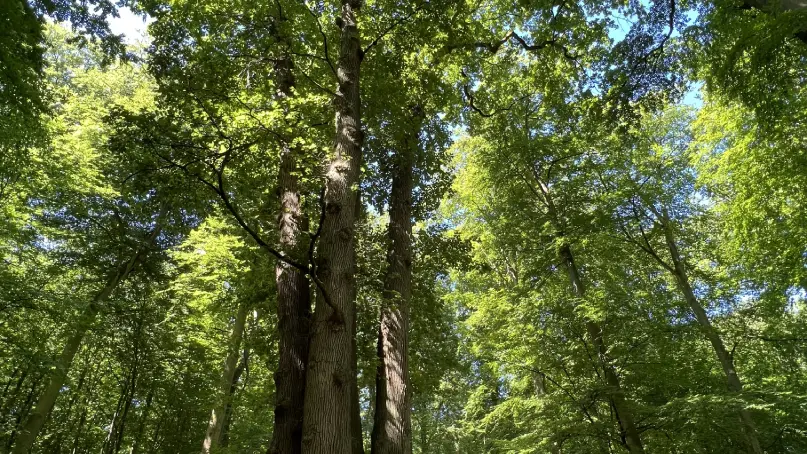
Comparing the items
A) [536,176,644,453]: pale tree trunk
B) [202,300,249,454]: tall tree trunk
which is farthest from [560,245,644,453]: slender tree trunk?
[202,300,249,454]: tall tree trunk

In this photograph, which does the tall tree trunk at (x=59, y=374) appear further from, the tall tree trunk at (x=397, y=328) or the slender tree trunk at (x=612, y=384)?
the slender tree trunk at (x=612, y=384)

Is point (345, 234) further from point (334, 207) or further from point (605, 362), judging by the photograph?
point (605, 362)

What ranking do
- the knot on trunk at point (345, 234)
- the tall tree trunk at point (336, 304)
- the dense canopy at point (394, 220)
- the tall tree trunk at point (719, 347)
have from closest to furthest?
the tall tree trunk at point (336, 304) < the knot on trunk at point (345, 234) < the dense canopy at point (394, 220) < the tall tree trunk at point (719, 347)

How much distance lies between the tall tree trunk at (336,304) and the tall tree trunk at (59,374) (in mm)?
6632

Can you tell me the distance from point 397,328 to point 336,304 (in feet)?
7.99

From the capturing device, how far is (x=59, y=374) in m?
8.48

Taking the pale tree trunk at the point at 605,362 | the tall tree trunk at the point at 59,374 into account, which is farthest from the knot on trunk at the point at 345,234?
the tall tree trunk at the point at 59,374

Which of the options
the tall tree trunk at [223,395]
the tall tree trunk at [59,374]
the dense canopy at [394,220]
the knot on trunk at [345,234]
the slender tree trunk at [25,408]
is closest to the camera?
the knot on trunk at [345,234]

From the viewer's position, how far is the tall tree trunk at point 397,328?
554cm

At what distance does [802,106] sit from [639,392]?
635 cm

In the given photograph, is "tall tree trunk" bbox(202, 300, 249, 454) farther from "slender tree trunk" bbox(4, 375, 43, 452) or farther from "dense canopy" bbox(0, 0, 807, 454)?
"slender tree trunk" bbox(4, 375, 43, 452)

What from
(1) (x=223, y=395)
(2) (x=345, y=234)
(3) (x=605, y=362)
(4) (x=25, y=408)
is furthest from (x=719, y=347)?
(4) (x=25, y=408)

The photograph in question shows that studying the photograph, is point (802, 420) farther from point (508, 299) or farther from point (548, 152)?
point (548, 152)

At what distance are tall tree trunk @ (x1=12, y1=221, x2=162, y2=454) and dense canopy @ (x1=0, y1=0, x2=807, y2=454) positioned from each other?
0.08 metres
